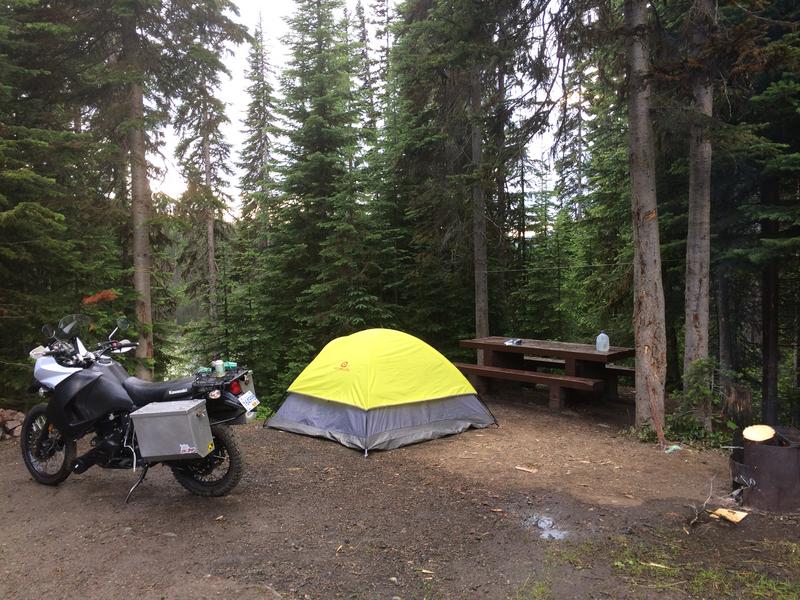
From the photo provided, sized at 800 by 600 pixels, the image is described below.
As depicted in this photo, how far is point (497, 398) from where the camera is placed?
30.6 feet

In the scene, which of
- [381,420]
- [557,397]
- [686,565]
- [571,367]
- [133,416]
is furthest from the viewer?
[557,397]

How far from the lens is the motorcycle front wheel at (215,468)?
4418 millimetres

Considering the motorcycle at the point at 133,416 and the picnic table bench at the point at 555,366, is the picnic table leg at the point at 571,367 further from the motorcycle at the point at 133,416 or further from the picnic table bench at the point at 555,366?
the motorcycle at the point at 133,416

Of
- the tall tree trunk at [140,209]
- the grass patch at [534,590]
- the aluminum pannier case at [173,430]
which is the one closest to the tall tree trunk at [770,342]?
the grass patch at [534,590]

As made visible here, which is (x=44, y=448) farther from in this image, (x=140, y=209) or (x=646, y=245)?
(x=646, y=245)

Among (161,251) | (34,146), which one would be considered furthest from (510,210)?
(34,146)

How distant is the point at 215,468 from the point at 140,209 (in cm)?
702

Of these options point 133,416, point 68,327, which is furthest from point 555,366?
point 68,327

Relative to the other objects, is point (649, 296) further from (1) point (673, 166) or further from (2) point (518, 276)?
(2) point (518, 276)

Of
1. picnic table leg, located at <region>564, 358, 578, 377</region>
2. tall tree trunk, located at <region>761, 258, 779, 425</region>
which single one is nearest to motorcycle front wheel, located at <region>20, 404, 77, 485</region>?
picnic table leg, located at <region>564, 358, 578, 377</region>

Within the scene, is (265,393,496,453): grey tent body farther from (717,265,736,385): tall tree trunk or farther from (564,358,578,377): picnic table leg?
(717,265,736,385): tall tree trunk

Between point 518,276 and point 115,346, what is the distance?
951 centimetres

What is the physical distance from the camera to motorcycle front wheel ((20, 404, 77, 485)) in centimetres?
498

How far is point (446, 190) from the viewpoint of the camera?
1076 centimetres
